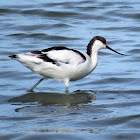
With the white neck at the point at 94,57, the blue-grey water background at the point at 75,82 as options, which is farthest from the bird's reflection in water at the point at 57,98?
the white neck at the point at 94,57

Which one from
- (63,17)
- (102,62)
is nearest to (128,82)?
(102,62)

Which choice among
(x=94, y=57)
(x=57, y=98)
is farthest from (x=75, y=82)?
(x=57, y=98)

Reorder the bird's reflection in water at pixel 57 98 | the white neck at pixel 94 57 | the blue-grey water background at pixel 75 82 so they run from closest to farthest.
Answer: the blue-grey water background at pixel 75 82 → the bird's reflection in water at pixel 57 98 → the white neck at pixel 94 57

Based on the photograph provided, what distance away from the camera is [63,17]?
1769cm

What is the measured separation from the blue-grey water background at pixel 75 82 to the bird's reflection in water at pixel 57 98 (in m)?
0.14

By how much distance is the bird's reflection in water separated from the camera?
934 cm

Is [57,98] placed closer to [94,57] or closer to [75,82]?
[94,57]

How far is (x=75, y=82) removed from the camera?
1102 centimetres

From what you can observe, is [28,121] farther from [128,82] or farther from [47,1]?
[47,1]

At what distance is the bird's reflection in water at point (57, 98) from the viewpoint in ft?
30.7

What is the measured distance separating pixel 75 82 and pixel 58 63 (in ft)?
5.03

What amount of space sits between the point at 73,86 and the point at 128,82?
1069 mm

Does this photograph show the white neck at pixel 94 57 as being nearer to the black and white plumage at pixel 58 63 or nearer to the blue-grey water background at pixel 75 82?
the black and white plumage at pixel 58 63

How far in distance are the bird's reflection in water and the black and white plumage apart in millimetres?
285
